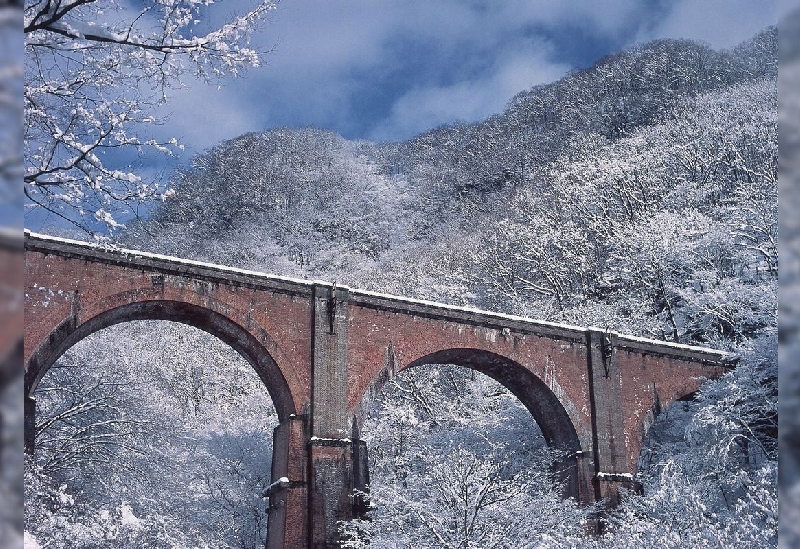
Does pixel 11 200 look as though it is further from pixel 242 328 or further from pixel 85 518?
pixel 85 518

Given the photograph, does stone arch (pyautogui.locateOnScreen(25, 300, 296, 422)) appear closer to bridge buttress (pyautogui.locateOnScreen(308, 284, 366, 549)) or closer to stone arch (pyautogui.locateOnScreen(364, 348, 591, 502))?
bridge buttress (pyautogui.locateOnScreen(308, 284, 366, 549))

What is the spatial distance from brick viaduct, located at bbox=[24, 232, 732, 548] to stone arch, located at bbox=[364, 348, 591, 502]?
0.04 m

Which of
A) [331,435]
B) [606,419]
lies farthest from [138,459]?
[606,419]

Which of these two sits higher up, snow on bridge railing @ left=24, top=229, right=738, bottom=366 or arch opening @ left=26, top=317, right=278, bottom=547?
snow on bridge railing @ left=24, top=229, right=738, bottom=366

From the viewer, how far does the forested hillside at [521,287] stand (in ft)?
43.6

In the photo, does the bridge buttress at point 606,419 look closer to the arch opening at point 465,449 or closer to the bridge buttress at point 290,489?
the arch opening at point 465,449

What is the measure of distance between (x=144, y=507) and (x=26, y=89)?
16.9 m

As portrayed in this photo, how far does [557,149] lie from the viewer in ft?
170

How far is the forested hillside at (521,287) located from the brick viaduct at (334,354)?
42.4 inches

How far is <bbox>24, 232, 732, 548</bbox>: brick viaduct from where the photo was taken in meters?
14.3

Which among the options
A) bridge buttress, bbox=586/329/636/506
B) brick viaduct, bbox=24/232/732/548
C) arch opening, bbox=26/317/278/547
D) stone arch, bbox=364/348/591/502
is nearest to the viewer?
brick viaduct, bbox=24/232/732/548

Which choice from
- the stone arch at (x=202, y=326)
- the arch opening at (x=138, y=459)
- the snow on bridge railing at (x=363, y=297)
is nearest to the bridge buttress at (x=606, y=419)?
the snow on bridge railing at (x=363, y=297)

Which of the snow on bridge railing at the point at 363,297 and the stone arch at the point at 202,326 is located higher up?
the snow on bridge railing at the point at 363,297

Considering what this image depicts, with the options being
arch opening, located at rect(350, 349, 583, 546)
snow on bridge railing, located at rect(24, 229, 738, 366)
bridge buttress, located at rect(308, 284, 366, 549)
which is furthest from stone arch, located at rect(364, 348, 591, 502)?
bridge buttress, located at rect(308, 284, 366, 549)
